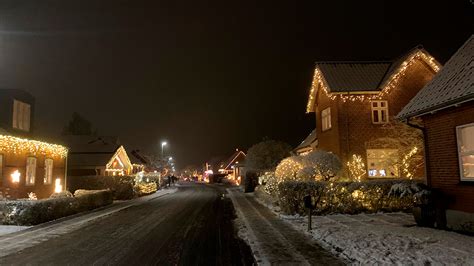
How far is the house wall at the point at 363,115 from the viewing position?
2500cm

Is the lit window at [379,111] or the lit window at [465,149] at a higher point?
the lit window at [379,111]

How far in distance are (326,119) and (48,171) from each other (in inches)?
750

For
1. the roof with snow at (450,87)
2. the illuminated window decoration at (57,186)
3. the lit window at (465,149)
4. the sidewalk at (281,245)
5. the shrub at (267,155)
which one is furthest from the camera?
the shrub at (267,155)

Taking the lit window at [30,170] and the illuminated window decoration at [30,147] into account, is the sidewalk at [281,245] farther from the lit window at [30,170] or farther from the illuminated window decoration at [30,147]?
the lit window at [30,170]

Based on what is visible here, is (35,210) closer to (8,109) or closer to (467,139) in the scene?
(8,109)

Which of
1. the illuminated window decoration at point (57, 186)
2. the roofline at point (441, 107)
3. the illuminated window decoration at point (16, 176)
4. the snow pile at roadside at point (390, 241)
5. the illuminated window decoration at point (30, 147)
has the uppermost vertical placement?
→ the roofline at point (441, 107)

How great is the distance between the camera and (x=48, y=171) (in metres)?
27.4

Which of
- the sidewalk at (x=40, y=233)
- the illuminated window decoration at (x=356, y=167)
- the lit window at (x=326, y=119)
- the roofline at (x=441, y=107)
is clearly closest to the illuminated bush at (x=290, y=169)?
the illuminated window decoration at (x=356, y=167)

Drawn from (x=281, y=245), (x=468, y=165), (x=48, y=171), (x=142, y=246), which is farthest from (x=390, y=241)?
(x=48, y=171)

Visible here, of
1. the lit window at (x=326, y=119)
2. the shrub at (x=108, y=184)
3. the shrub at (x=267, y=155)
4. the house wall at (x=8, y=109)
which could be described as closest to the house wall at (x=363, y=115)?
the lit window at (x=326, y=119)

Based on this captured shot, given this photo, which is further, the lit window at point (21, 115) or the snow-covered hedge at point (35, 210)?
the lit window at point (21, 115)

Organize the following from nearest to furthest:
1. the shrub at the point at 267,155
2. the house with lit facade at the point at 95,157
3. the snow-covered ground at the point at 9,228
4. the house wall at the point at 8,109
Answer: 1. the snow-covered ground at the point at 9,228
2. the house wall at the point at 8,109
3. the house with lit facade at the point at 95,157
4. the shrub at the point at 267,155

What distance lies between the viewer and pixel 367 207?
18.5m

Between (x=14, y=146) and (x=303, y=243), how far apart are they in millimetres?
17877
